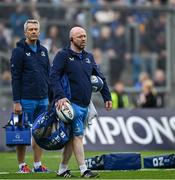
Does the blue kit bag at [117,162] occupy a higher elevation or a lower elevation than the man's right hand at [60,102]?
lower

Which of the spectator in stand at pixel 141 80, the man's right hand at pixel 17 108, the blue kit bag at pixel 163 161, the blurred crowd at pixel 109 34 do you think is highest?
the blurred crowd at pixel 109 34

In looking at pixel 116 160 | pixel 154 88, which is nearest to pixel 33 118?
pixel 116 160

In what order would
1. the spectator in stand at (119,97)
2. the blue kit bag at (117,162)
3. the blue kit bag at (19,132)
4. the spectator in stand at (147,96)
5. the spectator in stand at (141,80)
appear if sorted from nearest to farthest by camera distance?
the blue kit bag at (117,162)
the blue kit bag at (19,132)
the spectator in stand at (147,96)
the spectator in stand at (119,97)
the spectator in stand at (141,80)

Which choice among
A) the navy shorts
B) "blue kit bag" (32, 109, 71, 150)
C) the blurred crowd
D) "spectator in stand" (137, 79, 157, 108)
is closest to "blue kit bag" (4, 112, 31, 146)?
→ "blue kit bag" (32, 109, 71, 150)

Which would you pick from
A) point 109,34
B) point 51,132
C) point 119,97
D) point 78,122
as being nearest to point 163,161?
point 78,122

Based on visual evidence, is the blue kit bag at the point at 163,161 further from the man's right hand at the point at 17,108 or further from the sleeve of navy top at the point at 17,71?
the sleeve of navy top at the point at 17,71

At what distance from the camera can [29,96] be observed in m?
14.5

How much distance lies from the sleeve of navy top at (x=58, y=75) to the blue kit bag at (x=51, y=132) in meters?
0.42

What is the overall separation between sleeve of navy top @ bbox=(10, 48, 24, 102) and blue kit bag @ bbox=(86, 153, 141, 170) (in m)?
1.56

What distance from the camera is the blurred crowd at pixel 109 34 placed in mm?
24016

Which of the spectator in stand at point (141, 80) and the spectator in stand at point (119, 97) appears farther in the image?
the spectator in stand at point (141, 80)

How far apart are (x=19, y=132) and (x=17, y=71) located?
974 millimetres

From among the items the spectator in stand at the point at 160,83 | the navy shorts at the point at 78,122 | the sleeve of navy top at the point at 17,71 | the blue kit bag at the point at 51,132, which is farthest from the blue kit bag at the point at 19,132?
the spectator in stand at the point at 160,83

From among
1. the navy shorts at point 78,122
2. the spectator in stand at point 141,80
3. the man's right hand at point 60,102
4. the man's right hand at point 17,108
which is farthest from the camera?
the spectator in stand at point 141,80
